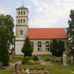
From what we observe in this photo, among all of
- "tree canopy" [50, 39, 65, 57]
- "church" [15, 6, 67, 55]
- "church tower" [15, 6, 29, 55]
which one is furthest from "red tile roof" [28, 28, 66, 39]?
"tree canopy" [50, 39, 65, 57]

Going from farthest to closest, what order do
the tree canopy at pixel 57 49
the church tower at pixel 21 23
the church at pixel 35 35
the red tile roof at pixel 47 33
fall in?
the church tower at pixel 21 23 < the church at pixel 35 35 < the red tile roof at pixel 47 33 < the tree canopy at pixel 57 49

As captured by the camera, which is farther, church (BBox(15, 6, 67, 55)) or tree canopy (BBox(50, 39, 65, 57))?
church (BBox(15, 6, 67, 55))

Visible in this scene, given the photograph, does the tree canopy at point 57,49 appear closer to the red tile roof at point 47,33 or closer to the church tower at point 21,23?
the red tile roof at point 47,33

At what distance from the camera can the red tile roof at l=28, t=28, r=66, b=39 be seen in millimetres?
85381

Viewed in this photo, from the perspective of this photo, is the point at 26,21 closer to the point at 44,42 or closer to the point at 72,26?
the point at 44,42

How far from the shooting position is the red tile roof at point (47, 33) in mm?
85381

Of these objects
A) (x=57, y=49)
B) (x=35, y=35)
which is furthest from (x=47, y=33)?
(x=57, y=49)

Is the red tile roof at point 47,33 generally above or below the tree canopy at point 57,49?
above

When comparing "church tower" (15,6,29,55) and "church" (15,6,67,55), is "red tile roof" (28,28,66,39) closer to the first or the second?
"church" (15,6,67,55)

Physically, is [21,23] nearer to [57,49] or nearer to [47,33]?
[47,33]

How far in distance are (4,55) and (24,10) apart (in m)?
34.4

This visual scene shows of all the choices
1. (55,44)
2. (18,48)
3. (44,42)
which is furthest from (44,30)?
(55,44)

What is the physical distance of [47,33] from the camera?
3401 inches

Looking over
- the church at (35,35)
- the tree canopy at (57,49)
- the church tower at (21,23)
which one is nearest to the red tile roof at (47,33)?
the church at (35,35)
